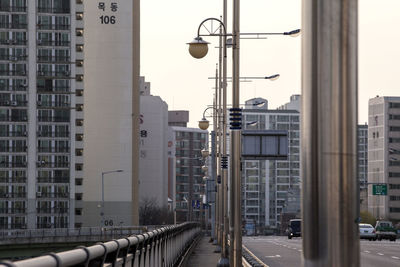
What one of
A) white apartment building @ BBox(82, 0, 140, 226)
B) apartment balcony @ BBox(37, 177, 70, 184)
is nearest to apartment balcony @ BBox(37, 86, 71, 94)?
white apartment building @ BBox(82, 0, 140, 226)

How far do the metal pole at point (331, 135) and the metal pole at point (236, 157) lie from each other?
60.6ft

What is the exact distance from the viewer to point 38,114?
154 m

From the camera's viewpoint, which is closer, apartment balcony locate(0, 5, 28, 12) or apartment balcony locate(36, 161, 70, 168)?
apartment balcony locate(36, 161, 70, 168)

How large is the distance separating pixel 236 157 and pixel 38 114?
130600 mm

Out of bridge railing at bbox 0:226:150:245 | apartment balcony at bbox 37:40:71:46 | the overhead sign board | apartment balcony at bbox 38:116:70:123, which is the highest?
apartment balcony at bbox 37:40:71:46

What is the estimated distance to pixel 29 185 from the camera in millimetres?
151000

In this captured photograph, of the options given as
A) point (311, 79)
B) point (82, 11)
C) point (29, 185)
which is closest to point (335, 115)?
point (311, 79)

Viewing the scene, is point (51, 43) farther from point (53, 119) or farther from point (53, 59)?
point (53, 119)

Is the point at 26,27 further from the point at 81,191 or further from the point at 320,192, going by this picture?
the point at 320,192

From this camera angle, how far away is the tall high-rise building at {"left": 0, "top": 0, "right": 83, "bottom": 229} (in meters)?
152

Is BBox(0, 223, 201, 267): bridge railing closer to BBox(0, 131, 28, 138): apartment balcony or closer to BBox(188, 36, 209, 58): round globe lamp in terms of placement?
BBox(188, 36, 209, 58): round globe lamp

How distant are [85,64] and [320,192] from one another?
16099cm

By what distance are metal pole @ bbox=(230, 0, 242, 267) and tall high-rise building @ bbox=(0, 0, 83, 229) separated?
126550mm

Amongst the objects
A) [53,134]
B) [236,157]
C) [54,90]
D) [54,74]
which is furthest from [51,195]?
[236,157]
